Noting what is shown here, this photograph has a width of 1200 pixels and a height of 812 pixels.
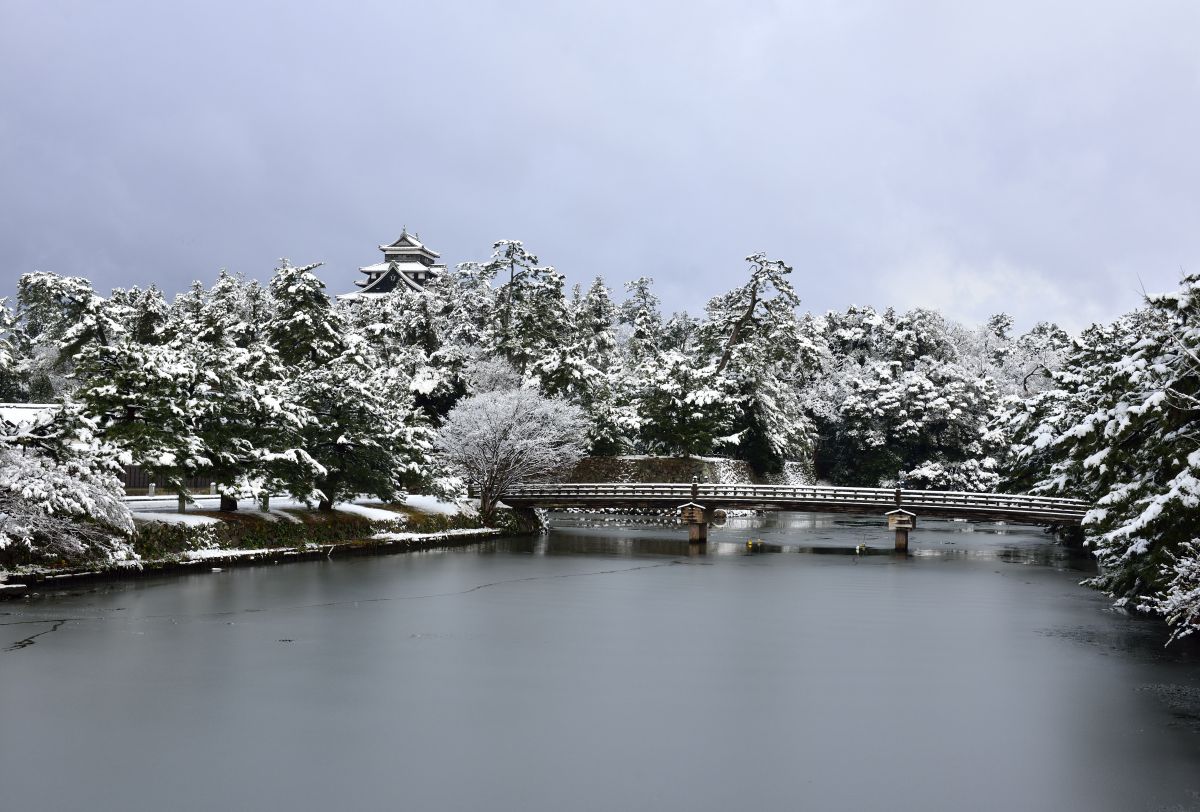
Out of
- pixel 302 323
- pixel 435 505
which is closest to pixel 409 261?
pixel 302 323

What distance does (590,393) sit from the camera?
6075 centimetres

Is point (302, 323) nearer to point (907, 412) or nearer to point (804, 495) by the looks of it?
point (804, 495)

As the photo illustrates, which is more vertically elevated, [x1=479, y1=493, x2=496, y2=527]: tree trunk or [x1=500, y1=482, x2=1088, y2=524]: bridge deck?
[x1=500, y1=482, x2=1088, y2=524]: bridge deck

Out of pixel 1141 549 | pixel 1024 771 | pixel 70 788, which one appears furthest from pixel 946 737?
pixel 70 788

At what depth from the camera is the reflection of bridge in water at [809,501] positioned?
134 feet

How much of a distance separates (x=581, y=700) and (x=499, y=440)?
114ft

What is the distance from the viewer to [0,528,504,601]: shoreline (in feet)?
79.4

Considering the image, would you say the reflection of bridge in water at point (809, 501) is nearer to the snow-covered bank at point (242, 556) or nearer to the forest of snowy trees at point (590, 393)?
the forest of snowy trees at point (590, 393)

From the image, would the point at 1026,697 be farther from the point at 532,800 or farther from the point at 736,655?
the point at 532,800

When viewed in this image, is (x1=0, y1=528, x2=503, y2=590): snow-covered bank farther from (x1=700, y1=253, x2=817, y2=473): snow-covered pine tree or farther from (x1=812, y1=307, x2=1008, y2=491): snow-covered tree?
(x1=812, y1=307, x2=1008, y2=491): snow-covered tree

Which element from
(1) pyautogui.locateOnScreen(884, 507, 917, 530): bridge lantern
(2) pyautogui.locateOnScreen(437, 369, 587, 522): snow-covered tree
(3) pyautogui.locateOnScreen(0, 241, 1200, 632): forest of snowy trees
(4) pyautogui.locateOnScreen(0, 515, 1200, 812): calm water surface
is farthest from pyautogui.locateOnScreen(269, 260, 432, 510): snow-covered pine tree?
(1) pyautogui.locateOnScreen(884, 507, 917, 530): bridge lantern

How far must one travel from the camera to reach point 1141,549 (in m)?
19.3

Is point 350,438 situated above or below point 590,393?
below

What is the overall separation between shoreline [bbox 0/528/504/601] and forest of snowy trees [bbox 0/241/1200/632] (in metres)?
0.91
